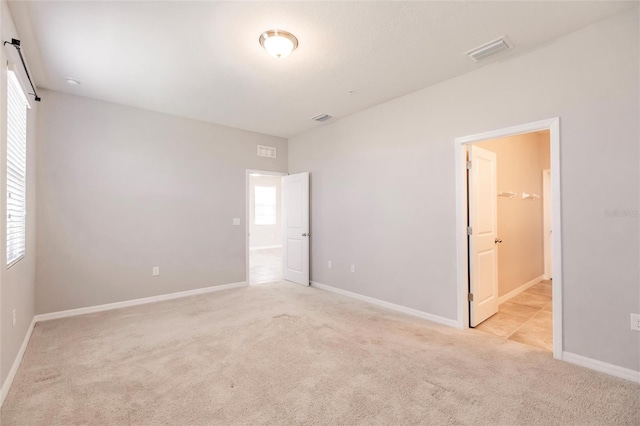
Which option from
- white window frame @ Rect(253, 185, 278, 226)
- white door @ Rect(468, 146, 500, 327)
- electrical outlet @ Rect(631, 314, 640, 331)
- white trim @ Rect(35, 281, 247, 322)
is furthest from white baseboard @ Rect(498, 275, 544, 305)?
white window frame @ Rect(253, 185, 278, 226)

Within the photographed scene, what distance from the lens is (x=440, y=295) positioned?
11.2ft

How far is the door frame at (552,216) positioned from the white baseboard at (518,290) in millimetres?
1367

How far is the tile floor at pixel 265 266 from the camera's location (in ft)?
19.3

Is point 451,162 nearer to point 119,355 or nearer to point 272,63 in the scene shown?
point 272,63

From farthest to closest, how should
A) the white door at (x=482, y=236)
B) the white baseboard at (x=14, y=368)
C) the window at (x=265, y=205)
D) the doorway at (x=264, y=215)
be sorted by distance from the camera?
the window at (x=265, y=205) < the doorway at (x=264, y=215) < the white door at (x=482, y=236) < the white baseboard at (x=14, y=368)

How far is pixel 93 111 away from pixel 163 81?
1364 millimetres

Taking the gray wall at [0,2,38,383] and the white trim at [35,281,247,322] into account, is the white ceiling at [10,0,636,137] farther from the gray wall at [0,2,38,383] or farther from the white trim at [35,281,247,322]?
the white trim at [35,281,247,322]

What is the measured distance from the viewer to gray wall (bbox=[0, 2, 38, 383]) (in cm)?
206

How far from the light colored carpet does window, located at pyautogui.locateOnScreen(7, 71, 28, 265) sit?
1.02m

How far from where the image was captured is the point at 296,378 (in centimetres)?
226

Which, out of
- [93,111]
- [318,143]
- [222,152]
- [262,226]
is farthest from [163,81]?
[262,226]

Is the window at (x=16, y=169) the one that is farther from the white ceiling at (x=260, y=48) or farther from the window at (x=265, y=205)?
the window at (x=265, y=205)

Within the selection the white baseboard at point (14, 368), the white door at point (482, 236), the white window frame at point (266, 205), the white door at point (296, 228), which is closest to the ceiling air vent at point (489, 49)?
the white door at point (482, 236)

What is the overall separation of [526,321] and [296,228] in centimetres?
369
